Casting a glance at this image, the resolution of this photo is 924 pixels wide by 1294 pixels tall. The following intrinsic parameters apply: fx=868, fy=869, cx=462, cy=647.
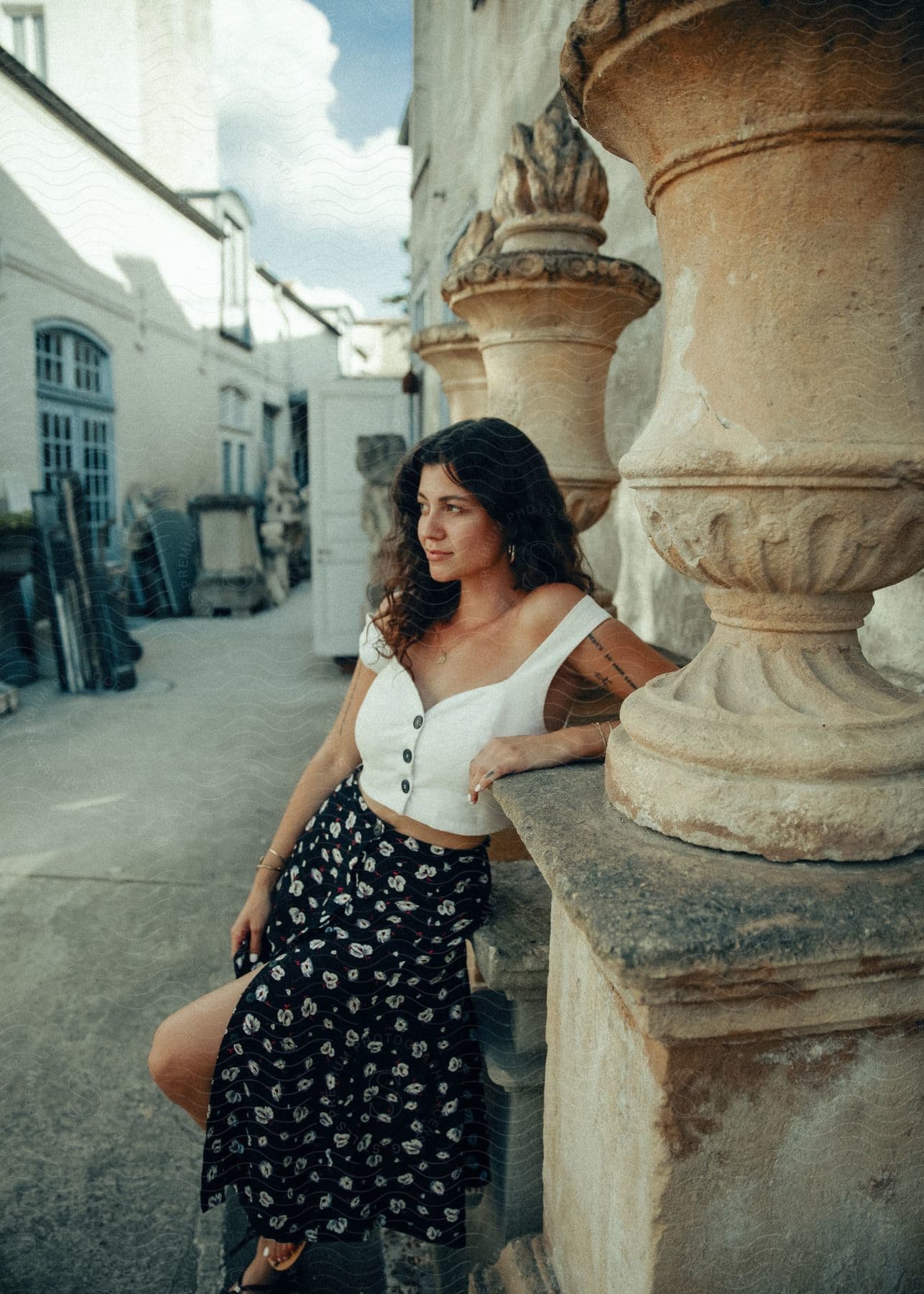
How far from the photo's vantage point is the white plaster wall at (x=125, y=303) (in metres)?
7.11

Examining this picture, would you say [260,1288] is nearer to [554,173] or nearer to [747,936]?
[747,936]

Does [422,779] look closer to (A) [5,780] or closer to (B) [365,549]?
(A) [5,780]

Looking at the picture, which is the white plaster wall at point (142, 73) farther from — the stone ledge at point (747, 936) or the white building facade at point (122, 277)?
the stone ledge at point (747, 936)

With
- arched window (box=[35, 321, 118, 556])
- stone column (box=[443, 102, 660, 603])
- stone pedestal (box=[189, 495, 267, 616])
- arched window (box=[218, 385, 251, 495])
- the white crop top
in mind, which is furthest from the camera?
arched window (box=[218, 385, 251, 495])

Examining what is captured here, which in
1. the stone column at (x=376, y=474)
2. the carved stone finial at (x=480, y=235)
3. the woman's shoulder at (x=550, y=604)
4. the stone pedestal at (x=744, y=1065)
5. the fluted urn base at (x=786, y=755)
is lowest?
the stone pedestal at (x=744, y=1065)

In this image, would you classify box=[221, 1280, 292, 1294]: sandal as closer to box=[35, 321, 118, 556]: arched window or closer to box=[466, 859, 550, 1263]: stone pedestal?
box=[466, 859, 550, 1263]: stone pedestal

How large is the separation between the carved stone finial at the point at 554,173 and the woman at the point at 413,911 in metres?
0.88

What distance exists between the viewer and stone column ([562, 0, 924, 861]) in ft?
2.65

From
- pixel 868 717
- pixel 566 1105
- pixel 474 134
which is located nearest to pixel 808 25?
pixel 868 717

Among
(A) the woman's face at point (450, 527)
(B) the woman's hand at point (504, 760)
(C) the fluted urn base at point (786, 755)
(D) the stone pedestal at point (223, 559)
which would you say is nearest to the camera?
(C) the fluted urn base at point (786, 755)

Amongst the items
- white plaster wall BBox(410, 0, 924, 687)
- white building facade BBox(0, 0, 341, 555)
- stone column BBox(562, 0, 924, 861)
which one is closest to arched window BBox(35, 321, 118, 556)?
white building facade BBox(0, 0, 341, 555)

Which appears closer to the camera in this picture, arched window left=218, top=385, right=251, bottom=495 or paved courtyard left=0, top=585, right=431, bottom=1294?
paved courtyard left=0, top=585, right=431, bottom=1294

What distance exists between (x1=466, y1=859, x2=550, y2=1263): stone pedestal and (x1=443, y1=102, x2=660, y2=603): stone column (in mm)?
1087

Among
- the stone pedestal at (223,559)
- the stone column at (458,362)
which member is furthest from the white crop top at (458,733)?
the stone pedestal at (223,559)
